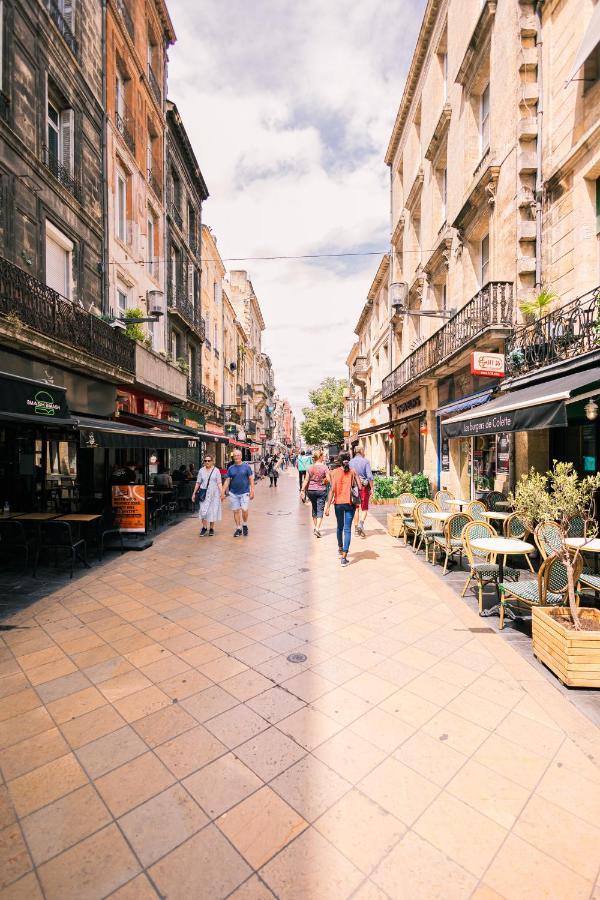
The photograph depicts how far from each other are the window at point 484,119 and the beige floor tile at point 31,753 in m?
15.5

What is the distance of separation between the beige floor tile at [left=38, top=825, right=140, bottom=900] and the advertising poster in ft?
22.9

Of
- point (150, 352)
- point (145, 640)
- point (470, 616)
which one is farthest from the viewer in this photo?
point (150, 352)

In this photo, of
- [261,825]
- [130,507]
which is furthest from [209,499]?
[261,825]

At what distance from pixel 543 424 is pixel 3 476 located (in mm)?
11650

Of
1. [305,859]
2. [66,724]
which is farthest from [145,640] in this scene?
[305,859]

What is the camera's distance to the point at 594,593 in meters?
5.29

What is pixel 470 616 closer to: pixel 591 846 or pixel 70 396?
pixel 591 846

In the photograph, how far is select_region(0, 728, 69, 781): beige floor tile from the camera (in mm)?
2617

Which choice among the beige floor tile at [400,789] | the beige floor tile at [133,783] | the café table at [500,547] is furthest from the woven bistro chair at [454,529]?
the beige floor tile at [133,783]

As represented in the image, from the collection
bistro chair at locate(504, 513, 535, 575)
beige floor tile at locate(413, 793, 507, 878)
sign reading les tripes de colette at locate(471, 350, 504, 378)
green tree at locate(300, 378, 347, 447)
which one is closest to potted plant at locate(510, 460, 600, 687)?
beige floor tile at locate(413, 793, 507, 878)

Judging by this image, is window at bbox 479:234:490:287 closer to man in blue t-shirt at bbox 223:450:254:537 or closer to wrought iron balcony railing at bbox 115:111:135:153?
man in blue t-shirt at bbox 223:450:254:537

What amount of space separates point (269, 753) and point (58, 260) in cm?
1187

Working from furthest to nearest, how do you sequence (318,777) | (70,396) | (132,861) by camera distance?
(70,396), (318,777), (132,861)

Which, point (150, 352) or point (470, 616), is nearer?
point (470, 616)
